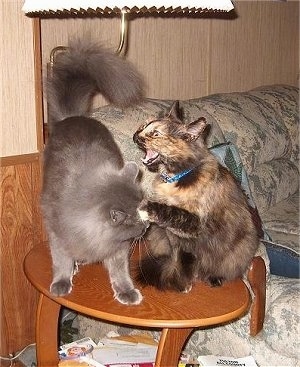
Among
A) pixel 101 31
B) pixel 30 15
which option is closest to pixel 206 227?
pixel 30 15

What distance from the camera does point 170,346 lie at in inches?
46.6

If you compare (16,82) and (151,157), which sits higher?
(16,82)

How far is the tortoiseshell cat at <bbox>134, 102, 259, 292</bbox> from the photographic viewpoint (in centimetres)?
118

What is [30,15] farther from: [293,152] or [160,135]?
[293,152]

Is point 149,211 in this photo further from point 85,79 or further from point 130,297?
point 85,79

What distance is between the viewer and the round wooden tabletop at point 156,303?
45.5 inches

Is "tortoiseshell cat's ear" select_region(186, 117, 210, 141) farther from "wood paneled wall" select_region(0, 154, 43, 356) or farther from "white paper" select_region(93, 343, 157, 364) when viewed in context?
"white paper" select_region(93, 343, 157, 364)

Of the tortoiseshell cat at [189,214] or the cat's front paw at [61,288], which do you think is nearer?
the tortoiseshell cat at [189,214]

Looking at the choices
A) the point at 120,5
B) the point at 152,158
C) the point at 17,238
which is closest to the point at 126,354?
the point at 17,238

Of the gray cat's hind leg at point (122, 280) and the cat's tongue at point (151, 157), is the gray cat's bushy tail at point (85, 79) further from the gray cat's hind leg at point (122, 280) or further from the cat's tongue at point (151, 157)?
the gray cat's hind leg at point (122, 280)

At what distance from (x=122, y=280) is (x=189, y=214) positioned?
0.30 metres

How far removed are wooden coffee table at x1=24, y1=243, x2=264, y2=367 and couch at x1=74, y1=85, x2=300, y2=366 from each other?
30 centimetres

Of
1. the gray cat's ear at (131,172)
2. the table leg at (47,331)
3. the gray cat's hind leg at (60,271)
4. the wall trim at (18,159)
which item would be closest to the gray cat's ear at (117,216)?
the gray cat's ear at (131,172)

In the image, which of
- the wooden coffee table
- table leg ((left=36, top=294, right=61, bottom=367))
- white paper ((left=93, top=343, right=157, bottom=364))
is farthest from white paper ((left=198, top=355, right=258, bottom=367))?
table leg ((left=36, top=294, right=61, bottom=367))
